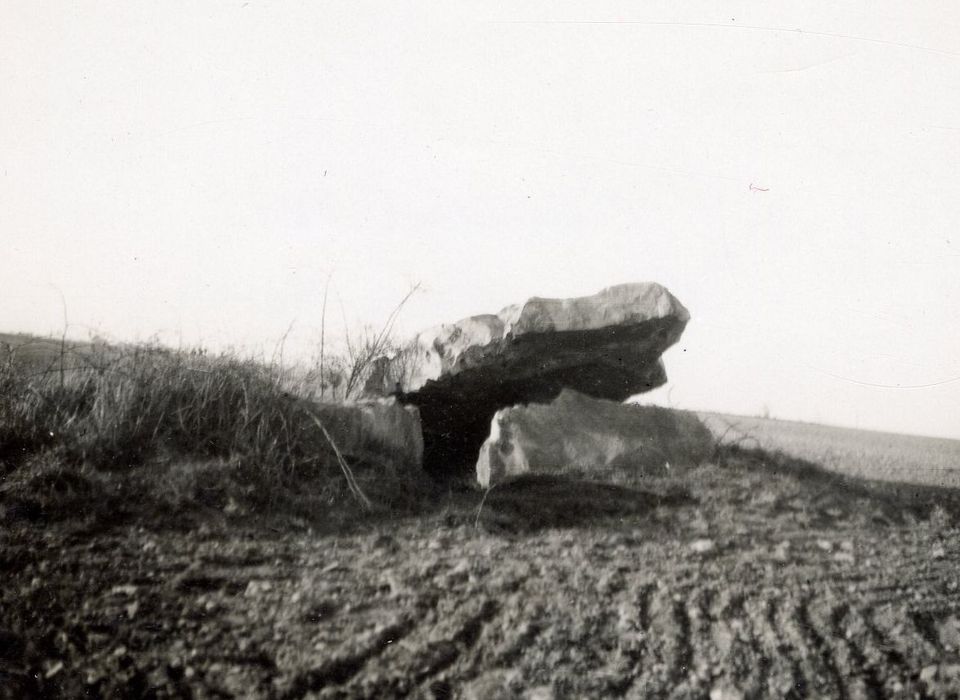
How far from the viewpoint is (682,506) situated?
16.3 ft

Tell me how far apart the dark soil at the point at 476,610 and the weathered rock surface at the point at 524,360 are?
1.63m

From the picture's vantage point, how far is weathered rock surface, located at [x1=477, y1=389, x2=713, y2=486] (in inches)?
211

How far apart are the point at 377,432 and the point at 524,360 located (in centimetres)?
140

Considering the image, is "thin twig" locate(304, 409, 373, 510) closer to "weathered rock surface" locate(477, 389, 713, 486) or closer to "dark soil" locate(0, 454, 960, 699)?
"dark soil" locate(0, 454, 960, 699)

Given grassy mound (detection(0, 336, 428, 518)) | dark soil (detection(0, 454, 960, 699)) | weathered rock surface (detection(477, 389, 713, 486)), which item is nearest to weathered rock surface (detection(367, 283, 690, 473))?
weathered rock surface (detection(477, 389, 713, 486))

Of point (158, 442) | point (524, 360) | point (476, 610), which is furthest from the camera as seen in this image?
point (524, 360)

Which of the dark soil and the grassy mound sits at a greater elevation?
the grassy mound

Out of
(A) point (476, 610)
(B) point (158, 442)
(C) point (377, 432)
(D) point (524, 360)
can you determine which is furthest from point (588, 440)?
(B) point (158, 442)

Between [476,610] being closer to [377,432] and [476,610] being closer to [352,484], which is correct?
[352,484]

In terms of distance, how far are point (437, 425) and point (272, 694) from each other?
394 centimetres

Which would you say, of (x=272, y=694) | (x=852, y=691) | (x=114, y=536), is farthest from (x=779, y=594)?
(x=114, y=536)

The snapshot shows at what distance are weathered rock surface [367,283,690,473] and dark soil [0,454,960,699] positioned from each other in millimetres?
1630

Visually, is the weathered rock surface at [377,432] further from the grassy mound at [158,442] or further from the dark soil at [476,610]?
the dark soil at [476,610]

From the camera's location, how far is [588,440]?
570 cm
